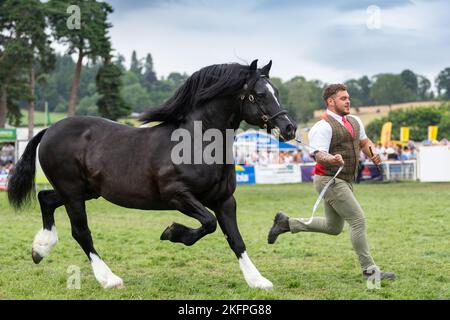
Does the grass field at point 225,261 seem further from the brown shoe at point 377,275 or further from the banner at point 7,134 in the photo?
the banner at point 7,134

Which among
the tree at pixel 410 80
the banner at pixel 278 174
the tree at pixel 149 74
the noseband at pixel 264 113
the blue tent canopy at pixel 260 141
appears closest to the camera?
the noseband at pixel 264 113

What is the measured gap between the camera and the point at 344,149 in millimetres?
6051

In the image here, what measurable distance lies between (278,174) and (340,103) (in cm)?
2233

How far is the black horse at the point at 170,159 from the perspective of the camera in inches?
219

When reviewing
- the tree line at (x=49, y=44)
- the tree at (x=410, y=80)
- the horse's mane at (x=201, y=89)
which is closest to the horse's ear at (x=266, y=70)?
the horse's mane at (x=201, y=89)

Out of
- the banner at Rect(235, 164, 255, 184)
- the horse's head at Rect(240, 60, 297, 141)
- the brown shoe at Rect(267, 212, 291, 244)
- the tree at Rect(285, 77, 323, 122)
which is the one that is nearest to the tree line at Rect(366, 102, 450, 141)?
the tree at Rect(285, 77, 323, 122)

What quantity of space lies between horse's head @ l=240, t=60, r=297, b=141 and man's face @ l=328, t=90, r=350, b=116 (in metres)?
0.77

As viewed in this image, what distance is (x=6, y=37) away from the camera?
38219 millimetres

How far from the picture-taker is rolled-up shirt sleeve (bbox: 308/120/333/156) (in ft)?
19.3

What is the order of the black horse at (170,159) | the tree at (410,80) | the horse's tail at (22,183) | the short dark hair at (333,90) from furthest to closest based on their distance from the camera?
the tree at (410,80) < the horse's tail at (22,183) < the short dark hair at (333,90) < the black horse at (170,159)

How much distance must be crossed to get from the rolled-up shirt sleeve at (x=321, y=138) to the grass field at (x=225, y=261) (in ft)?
4.52

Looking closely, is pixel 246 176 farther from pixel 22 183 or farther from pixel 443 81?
pixel 443 81

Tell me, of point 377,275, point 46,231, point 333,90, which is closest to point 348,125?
point 333,90

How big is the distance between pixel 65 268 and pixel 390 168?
23.3m
